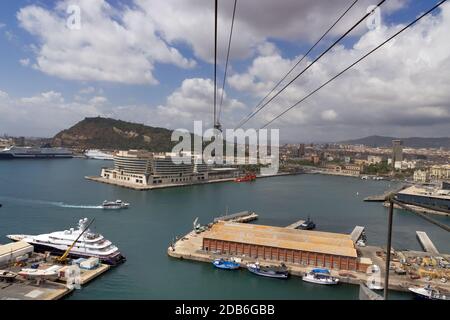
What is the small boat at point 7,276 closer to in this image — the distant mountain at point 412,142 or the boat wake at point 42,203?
the boat wake at point 42,203

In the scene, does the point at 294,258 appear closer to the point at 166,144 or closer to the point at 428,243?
the point at 428,243

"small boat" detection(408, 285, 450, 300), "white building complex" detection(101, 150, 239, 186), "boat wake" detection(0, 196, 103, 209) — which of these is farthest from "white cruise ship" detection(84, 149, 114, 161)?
"small boat" detection(408, 285, 450, 300)

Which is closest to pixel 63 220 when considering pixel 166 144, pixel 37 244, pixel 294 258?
pixel 37 244

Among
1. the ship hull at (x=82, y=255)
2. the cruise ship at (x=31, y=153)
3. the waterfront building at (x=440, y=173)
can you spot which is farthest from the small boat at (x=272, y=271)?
the cruise ship at (x=31, y=153)

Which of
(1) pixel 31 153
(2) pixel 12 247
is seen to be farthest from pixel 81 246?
(1) pixel 31 153

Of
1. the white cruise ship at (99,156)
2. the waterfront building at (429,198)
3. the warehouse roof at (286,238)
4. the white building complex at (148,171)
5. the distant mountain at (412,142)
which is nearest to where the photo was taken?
the warehouse roof at (286,238)

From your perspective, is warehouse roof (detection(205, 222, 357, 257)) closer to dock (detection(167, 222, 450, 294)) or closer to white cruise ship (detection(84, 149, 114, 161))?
dock (detection(167, 222, 450, 294))
